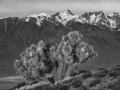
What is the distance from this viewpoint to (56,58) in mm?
44188

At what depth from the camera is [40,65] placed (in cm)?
4369

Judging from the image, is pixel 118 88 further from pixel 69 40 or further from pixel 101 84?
pixel 69 40

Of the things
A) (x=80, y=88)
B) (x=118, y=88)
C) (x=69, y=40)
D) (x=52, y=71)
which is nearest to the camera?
(x=118, y=88)

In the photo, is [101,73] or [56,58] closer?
[101,73]

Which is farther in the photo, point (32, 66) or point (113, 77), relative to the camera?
point (32, 66)

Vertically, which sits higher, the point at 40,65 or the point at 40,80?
the point at 40,65

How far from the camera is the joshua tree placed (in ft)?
140

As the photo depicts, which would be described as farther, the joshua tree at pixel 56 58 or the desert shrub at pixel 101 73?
the joshua tree at pixel 56 58

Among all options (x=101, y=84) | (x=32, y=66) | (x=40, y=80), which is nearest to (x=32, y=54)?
(x=32, y=66)

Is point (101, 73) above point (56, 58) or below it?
above

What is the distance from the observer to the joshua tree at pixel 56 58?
42.7 metres

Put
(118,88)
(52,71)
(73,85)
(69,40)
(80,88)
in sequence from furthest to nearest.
Answer: (52,71)
(69,40)
(73,85)
(80,88)
(118,88)

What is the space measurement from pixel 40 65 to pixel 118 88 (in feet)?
62.6

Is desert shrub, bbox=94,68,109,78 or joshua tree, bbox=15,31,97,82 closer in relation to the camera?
desert shrub, bbox=94,68,109,78
